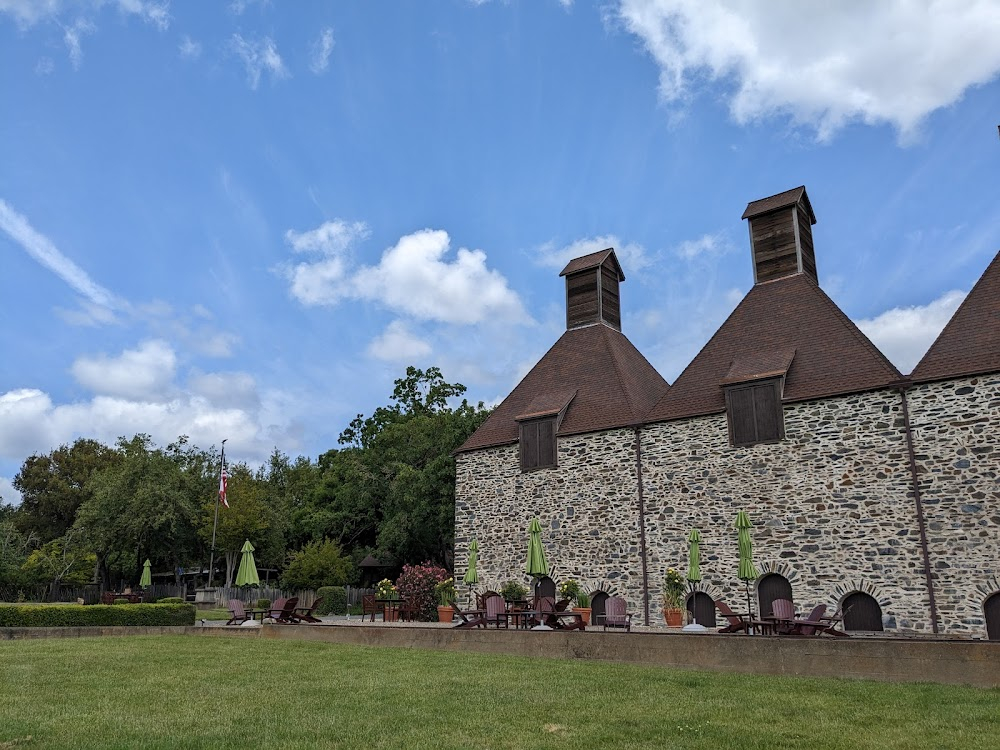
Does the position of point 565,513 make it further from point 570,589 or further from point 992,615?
point 992,615

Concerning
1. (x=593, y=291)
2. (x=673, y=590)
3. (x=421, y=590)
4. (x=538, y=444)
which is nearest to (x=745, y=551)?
(x=673, y=590)

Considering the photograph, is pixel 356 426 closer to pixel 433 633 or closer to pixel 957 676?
pixel 433 633

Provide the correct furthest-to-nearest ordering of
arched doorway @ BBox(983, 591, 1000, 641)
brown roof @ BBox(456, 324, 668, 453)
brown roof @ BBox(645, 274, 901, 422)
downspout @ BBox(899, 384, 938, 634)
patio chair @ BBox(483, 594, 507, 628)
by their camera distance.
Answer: brown roof @ BBox(456, 324, 668, 453) → brown roof @ BBox(645, 274, 901, 422) → patio chair @ BBox(483, 594, 507, 628) → downspout @ BBox(899, 384, 938, 634) → arched doorway @ BBox(983, 591, 1000, 641)

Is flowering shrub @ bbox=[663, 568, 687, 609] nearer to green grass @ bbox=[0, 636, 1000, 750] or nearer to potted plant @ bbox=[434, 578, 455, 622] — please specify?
potted plant @ bbox=[434, 578, 455, 622]

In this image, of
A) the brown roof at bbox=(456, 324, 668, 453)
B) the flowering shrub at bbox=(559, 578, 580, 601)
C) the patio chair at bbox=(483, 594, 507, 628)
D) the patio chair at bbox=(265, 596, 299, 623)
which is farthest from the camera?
the brown roof at bbox=(456, 324, 668, 453)

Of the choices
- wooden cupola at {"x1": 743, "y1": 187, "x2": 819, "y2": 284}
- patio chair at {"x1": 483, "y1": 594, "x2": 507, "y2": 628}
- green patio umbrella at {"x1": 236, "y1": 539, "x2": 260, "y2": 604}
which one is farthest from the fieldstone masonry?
green patio umbrella at {"x1": 236, "y1": 539, "x2": 260, "y2": 604}

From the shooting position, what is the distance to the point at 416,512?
30.5m

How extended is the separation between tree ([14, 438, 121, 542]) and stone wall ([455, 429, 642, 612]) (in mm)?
43072

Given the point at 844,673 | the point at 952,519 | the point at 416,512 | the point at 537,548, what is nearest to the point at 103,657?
the point at 537,548

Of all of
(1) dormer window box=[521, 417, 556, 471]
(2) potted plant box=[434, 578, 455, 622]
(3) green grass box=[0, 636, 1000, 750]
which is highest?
(1) dormer window box=[521, 417, 556, 471]

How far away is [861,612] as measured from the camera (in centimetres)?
1688

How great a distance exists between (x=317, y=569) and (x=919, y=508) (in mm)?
24427

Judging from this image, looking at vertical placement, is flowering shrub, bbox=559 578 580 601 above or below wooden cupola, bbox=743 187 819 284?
below

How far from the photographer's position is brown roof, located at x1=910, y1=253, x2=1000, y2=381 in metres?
16.5
